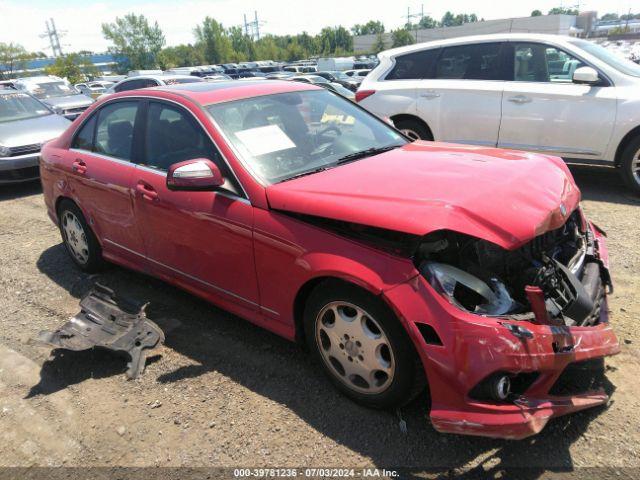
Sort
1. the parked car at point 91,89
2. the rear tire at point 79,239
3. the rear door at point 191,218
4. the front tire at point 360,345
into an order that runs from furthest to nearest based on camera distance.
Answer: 1. the parked car at point 91,89
2. the rear tire at point 79,239
3. the rear door at point 191,218
4. the front tire at point 360,345

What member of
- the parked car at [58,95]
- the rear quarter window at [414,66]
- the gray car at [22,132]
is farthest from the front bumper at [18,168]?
the parked car at [58,95]

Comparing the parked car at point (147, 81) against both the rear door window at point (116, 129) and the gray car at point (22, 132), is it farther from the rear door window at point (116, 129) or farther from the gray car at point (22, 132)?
the rear door window at point (116, 129)

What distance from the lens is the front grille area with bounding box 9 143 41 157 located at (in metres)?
7.92

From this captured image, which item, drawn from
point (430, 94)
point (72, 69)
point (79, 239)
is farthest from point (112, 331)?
point (72, 69)

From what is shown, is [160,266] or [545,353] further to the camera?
[160,266]

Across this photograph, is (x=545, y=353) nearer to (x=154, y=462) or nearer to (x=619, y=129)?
(x=154, y=462)

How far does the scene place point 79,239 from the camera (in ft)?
15.3

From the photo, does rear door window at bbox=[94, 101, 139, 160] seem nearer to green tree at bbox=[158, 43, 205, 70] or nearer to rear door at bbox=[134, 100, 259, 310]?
rear door at bbox=[134, 100, 259, 310]

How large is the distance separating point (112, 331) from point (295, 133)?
74.4 inches

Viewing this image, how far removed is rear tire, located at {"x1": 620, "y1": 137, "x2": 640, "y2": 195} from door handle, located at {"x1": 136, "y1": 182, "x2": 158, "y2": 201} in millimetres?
5249

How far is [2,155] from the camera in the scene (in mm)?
7848

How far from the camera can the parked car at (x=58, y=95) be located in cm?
1533

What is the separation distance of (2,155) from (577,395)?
851cm

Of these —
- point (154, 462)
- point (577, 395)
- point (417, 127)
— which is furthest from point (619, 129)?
point (154, 462)
